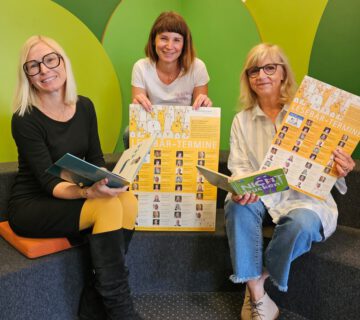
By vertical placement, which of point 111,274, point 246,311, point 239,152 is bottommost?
point 246,311

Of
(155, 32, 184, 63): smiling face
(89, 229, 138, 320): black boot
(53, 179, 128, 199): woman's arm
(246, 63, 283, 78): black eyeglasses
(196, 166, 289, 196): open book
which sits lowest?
(89, 229, 138, 320): black boot

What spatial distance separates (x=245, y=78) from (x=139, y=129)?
597 millimetres

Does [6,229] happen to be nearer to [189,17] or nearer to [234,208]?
[234,208]

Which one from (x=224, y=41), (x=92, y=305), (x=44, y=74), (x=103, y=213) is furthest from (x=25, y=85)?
(x=224, y=41)

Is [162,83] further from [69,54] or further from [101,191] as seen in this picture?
[101,191]

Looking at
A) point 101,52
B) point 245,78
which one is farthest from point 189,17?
point 245,78

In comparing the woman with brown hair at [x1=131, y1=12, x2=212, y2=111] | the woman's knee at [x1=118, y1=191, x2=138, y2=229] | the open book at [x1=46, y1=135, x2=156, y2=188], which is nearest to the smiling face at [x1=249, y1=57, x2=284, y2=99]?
the woman with brown hair at [x1=131, y1=12, x2=212, y2=111]

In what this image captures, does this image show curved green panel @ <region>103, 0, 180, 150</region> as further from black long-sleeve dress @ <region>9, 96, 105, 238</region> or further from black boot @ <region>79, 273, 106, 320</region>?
black boot @ <region>79, 273, 106, 320</region>

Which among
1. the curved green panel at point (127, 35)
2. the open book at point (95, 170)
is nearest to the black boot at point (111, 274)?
the open book at point (95, 170)

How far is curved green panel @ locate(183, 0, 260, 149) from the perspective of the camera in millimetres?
2629

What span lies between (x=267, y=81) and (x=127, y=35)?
128 cm

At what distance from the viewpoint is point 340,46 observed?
2.19 metres

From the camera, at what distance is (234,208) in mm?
1663

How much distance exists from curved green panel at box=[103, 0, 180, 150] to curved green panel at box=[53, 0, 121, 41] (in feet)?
0.12
